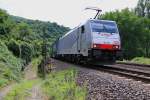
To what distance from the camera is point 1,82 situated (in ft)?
70.6

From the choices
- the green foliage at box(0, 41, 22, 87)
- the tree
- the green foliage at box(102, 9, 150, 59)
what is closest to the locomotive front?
the green foliage at box(0, 41, 22, 87)

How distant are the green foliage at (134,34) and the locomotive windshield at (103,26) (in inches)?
2283

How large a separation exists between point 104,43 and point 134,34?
2569 inches

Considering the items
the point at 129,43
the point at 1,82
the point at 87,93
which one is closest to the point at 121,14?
the point at 129,43

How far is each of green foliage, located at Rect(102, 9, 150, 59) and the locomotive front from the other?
5869 cm

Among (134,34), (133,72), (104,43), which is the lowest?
(133,72)

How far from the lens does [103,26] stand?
29.0 m

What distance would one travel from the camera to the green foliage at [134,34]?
89.7 m

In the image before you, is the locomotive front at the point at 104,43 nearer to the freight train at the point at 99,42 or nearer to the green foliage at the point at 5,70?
the freight train at the point at 99,42

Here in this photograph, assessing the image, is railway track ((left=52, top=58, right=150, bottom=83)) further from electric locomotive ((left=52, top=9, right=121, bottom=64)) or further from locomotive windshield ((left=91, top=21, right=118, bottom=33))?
locomotive windshield ((left=91, top=21, right=118, bottom=33))

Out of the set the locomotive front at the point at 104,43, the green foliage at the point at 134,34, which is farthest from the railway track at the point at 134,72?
the green foliage at the point at 134,34

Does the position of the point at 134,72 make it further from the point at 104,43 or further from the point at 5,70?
the point at 5,70

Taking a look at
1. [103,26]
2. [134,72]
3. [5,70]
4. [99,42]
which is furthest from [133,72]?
[5,70]

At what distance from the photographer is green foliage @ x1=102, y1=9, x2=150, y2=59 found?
89.7m
